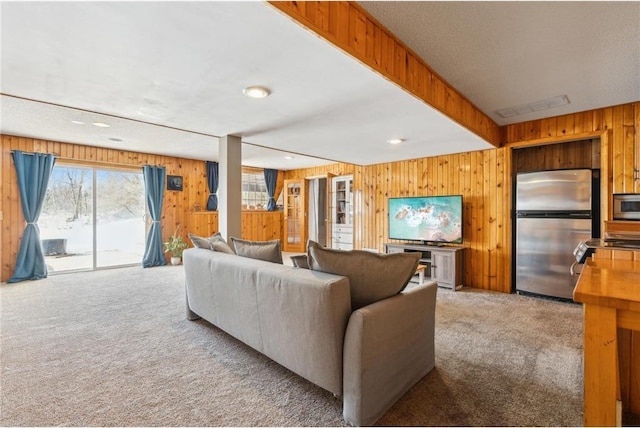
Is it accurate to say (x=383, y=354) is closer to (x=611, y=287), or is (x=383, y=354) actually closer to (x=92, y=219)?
(x=611, y=287)

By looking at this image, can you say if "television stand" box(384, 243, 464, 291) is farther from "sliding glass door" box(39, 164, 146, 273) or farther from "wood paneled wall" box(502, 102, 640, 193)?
"sliding glass door" box(39, 164, 146, 273)

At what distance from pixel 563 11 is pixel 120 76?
2.85 metres

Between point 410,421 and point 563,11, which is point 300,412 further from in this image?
point 563,11

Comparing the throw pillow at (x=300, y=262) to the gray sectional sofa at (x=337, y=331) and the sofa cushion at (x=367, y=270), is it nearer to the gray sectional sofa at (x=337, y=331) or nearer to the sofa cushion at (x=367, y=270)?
the gray sectional sofa at (x=337, y=331)

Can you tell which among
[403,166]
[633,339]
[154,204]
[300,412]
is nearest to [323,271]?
[300,412]

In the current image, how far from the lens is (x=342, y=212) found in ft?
22.6

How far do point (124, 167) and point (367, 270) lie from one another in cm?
572

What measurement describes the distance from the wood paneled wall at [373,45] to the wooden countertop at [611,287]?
1.54 m

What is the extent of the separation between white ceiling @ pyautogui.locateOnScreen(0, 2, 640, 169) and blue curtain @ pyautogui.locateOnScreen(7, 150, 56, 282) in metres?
1.44

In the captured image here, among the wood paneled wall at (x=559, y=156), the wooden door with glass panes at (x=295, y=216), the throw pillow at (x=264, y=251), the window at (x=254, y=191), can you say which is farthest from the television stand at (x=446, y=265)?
→ the window at (x=254, y=191)

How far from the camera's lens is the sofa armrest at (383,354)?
1.52 metres

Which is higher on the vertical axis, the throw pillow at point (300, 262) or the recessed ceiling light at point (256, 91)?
the recessed ceiling light at point (256, 91)

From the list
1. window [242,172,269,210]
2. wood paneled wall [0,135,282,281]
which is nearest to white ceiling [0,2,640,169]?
wood paneled wall [0,135,282,281]

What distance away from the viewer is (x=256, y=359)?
2.24m
